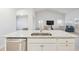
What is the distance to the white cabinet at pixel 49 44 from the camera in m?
1.62

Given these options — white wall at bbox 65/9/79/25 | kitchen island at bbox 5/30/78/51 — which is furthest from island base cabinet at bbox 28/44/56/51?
white wall at bbox 65/9/79/25

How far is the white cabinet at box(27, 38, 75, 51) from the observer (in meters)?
1.62

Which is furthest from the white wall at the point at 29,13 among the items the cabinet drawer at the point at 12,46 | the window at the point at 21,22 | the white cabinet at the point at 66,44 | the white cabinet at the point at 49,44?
the white cabinet at the point at 66,44

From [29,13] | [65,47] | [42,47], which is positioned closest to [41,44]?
[42,47]

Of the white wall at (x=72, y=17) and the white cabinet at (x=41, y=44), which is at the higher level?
the white wall at (x=72, y=17)

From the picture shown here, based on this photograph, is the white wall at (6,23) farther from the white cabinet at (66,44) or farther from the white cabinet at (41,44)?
the white cabinet at (66,44)

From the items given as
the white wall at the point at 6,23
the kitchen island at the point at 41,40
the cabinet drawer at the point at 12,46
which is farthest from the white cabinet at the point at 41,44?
the white wall at the point at 6,23

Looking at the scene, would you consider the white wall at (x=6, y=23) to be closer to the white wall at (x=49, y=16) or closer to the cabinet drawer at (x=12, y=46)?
the cabinet drawer at (x=12, y=46)

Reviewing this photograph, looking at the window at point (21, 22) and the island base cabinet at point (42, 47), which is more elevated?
the window at point (21, 22)

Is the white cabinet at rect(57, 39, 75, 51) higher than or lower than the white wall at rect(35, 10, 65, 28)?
lower

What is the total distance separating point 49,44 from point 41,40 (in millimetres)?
119

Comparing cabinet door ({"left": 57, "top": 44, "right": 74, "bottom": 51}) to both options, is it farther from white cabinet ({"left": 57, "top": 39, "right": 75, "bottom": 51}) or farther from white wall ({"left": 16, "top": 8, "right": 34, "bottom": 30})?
white wall ({"left": 16, "top": 8, "right": 34, "bottom": 30})
